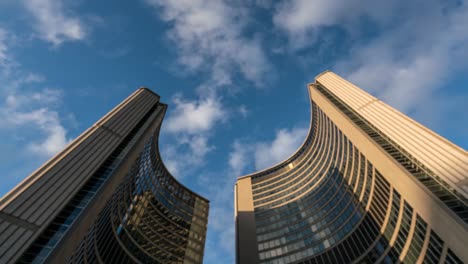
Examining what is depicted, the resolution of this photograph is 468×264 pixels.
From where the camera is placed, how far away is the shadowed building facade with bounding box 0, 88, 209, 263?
76.9 feet

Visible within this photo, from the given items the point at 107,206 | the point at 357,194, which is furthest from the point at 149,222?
the point at 357,194

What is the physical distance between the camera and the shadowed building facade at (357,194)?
1183 inches

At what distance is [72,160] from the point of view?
31.4 meters

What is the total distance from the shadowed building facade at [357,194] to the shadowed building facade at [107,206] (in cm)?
1881

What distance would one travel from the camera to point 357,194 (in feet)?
164

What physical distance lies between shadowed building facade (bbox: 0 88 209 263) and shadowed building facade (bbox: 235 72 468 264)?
18813 mm

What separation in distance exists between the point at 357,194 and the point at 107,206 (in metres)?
46.9

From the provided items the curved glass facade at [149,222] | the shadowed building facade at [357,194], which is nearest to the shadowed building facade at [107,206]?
the curved glass facade at [149,222]

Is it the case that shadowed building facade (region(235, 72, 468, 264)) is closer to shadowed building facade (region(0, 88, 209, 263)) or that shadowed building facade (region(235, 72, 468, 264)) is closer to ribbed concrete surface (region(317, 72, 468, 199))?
ribbed concrete surface (region(317, 72, 468, 199))

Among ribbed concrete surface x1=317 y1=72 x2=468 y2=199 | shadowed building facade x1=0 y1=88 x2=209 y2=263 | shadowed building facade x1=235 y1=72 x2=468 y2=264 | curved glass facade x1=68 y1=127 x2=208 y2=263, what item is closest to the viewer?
shadowed building facade x1=0 y1=88 x2=209 y2=263

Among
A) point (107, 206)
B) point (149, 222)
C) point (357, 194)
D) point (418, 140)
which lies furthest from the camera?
point (149, 222)

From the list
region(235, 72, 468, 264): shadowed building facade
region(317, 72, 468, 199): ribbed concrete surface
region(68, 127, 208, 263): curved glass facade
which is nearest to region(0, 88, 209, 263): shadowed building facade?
region(68, 127, 208, 263): curved glass facade

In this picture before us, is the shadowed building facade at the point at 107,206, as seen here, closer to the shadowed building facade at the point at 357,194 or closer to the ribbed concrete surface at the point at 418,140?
the shadowed building facade at the point at 357,194

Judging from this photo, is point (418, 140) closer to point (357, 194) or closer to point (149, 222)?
point (357, 194)
